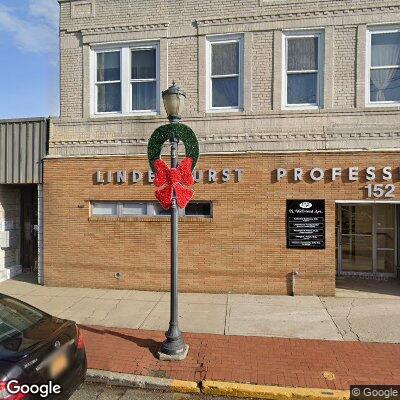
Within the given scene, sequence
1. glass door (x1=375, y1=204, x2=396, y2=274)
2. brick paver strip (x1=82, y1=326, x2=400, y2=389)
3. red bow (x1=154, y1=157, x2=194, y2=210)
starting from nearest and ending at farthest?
1. brick paver strip (x1=82, y1=326, x2=400, y2=389)
2. red bow (x1=154, y1=157, x2=194, y2=210)
3. glass door (x1=375, y1=204, x2=396, y2=274)

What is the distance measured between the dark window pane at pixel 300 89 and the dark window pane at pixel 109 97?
14.5 feet

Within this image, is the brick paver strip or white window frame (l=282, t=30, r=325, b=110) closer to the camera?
the brick paver strip

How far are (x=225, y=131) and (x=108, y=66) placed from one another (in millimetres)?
3682

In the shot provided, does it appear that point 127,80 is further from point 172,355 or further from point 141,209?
point 172,355

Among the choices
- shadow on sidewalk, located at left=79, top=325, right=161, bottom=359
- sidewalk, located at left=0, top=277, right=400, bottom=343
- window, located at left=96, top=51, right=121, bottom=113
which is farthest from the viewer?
window, located at left=96, top=51, right=121, bottom=113

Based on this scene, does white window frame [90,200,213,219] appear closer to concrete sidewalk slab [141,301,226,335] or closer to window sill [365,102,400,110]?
concrete sidewalk slab [141,301,226,335]

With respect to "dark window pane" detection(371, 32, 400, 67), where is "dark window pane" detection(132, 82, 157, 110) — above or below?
below

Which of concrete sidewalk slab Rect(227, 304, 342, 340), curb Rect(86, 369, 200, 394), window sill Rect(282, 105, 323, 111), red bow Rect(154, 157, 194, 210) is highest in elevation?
window sill Rect(282, 105, 323, 111)

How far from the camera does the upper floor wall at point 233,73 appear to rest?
8250mm

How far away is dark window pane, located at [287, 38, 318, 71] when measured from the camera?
852cm

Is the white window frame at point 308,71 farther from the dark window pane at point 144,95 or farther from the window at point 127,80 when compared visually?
the dark window pane at point 144,95

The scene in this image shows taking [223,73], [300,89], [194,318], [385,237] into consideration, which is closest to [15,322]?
[194,318]

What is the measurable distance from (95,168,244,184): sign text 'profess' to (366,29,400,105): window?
11.9 ft

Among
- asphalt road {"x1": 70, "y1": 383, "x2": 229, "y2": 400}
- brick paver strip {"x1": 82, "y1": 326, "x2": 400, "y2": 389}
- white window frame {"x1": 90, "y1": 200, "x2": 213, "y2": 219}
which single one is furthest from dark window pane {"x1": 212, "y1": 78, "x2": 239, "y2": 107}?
asphalt road {"x1": 70, "y1": 383, "x2": 229, "y2": 400}
